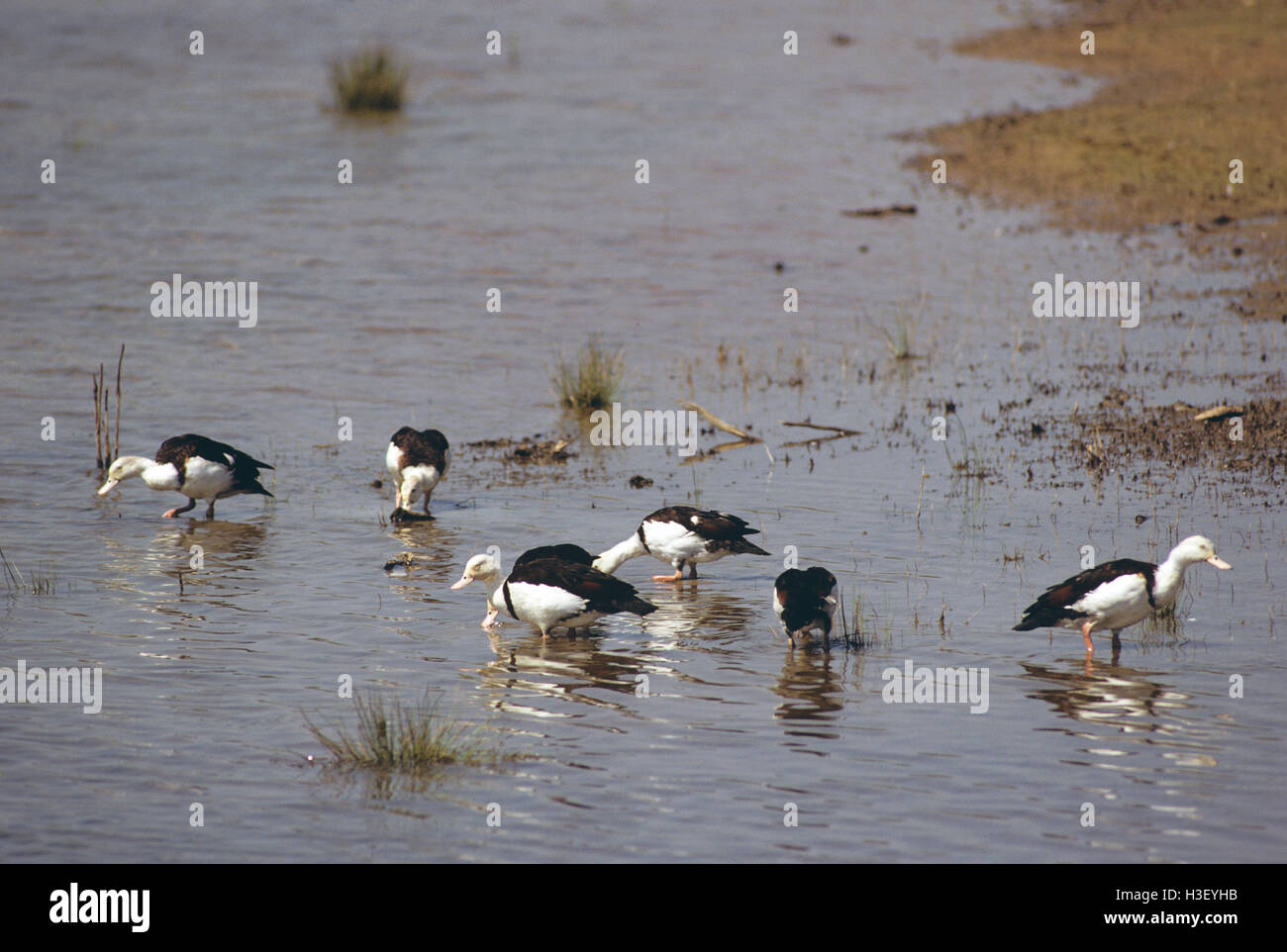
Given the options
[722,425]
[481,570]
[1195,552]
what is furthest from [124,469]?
[1195,552]

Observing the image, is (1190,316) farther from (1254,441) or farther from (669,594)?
(669,594)

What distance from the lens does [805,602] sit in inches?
387

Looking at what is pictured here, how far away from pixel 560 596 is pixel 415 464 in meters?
3.51

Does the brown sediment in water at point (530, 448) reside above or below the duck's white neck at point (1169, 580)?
above

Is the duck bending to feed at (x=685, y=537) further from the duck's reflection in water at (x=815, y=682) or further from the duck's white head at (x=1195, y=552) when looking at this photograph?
the duck's white head at (x=1195, y=552)

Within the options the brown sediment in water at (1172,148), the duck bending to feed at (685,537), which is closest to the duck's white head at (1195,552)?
the duck bending to feed at (685,537)

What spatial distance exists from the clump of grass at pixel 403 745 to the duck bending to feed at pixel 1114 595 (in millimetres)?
3735

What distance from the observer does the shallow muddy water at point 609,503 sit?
25.2ft

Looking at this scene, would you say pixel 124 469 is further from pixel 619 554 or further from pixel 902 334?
pixel 902 334

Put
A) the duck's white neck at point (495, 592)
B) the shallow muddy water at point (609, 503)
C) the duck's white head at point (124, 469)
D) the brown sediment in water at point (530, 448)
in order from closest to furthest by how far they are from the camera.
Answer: the shallow muddy water at point (609, 503) → the duck's white neck at point (495, 592) → the duck's white head at point (124, 469) → the brown sediment in water at point (530, 448)

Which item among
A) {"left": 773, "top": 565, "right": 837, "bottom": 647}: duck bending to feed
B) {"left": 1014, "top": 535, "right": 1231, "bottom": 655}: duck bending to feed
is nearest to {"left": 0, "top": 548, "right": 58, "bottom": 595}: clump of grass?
{"left": 773, "top": 565, "right": 837, "bottom": 647}: duck bending to feed

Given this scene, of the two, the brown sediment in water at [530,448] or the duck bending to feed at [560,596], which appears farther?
the brown sediment in water at [530,448]

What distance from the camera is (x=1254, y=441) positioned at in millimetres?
13703
